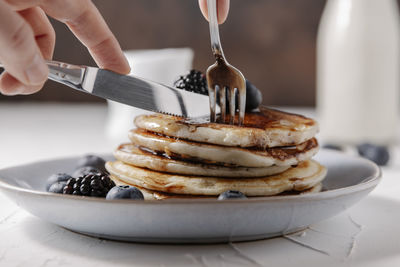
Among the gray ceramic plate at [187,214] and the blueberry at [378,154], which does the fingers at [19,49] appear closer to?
the gray ceramic plate at [187,214]

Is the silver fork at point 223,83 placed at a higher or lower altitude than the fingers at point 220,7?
lower

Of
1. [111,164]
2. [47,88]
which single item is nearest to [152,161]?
[111,164]

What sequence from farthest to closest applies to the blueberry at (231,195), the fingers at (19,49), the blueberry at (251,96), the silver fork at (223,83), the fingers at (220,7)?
the fingers at (220,7) < the blueberry at (251,96) < the silver fork at (223,83) < the blueberry at (231,195) < the fingers at (19,49)

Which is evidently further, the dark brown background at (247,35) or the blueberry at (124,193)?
the dark brown background at (247,35)

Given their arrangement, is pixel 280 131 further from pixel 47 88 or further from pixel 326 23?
pixel 47 88

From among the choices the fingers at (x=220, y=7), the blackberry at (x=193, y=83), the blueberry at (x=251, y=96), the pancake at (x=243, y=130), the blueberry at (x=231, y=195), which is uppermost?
the fingers at (x=220, y=7)

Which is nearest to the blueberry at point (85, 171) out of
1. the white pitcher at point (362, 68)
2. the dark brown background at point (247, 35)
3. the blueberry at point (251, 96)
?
the blueberry at point (251, 96)

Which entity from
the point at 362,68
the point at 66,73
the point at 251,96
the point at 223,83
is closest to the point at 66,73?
the point at 66,73
